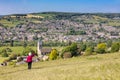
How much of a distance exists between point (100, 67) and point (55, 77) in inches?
197

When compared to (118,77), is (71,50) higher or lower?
lower

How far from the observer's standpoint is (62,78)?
2769 centimetres

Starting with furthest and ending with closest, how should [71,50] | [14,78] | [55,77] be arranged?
1. [71,50]
2. [14,78]
3. [55,77]

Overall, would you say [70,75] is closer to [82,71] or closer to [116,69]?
[82,71]

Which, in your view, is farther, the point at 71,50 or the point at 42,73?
the point at 71,50

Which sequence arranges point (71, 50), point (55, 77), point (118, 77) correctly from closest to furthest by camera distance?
point (118, 77)
point (55, 77)
point (71, 50)

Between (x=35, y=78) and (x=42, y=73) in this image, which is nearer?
(x=35, y=78)

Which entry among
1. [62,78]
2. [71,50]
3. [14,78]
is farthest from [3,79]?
[71,50]

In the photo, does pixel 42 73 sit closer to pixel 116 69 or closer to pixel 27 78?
pixel 27 78

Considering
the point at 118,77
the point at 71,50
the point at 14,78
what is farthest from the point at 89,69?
the point at 71,50

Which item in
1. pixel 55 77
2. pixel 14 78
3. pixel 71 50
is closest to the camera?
pixel 55 77

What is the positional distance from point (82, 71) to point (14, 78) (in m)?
6.33

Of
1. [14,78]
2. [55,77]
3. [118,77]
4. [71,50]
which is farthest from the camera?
[71,50]

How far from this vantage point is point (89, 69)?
30703 millimetres
